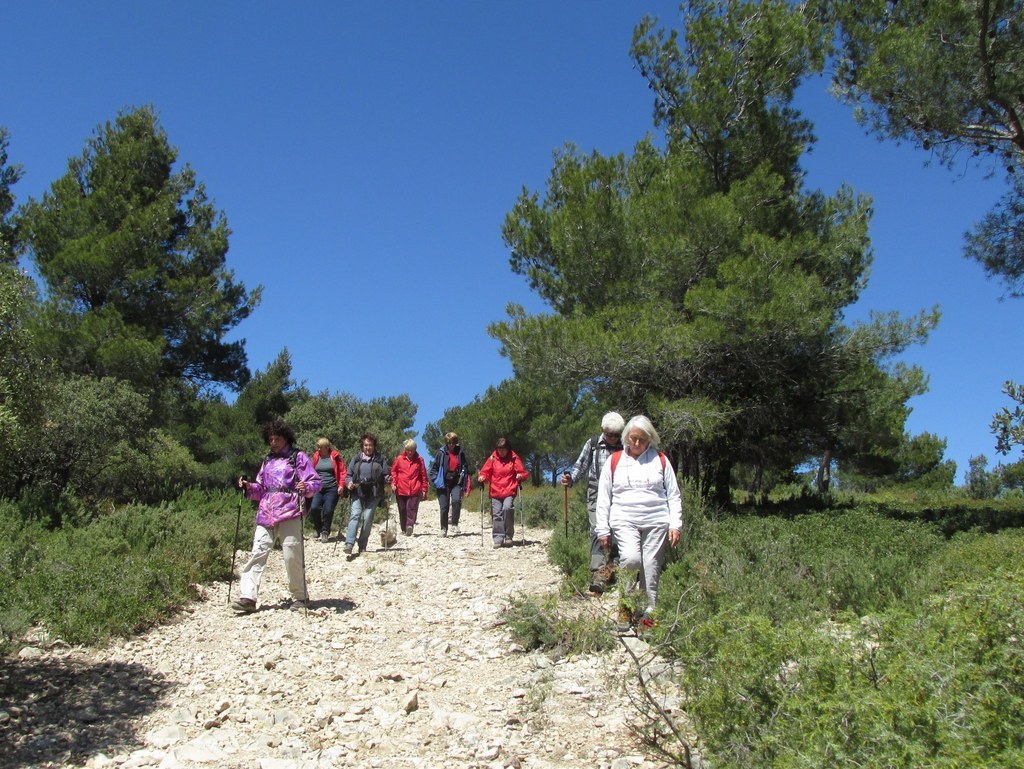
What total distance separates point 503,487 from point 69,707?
7.31m

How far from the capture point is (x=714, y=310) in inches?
517

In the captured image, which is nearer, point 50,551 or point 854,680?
point 854,680

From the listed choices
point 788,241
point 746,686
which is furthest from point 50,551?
point 788,241

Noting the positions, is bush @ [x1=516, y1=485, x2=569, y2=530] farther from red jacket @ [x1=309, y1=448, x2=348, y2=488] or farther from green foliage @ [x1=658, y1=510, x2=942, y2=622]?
green foliage @ [x1=658, y1=510, x2=942, y2=622]

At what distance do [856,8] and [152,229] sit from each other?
49.8ft

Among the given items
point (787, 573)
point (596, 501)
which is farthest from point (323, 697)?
point (787, 573)

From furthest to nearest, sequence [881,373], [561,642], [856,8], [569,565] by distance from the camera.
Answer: [881,373] → [856,8] → [569,565] → [561,642]

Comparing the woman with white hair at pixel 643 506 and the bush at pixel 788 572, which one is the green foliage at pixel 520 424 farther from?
the woman with white hair at pixel 643 506

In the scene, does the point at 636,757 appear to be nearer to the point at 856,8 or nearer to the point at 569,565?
the point at 569,565

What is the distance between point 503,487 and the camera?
12016mm

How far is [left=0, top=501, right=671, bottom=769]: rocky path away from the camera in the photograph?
14.7ft

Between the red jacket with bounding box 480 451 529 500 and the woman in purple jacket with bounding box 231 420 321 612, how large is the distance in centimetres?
465

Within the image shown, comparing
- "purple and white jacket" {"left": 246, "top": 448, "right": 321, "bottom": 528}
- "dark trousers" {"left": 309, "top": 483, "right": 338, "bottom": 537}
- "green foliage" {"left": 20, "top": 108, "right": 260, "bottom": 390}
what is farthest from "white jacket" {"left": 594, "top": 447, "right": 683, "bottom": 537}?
"green foliage" {"left": 20, "top": 108, "right": 260, "bottom": 390}

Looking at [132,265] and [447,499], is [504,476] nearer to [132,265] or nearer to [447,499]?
[447,499]
